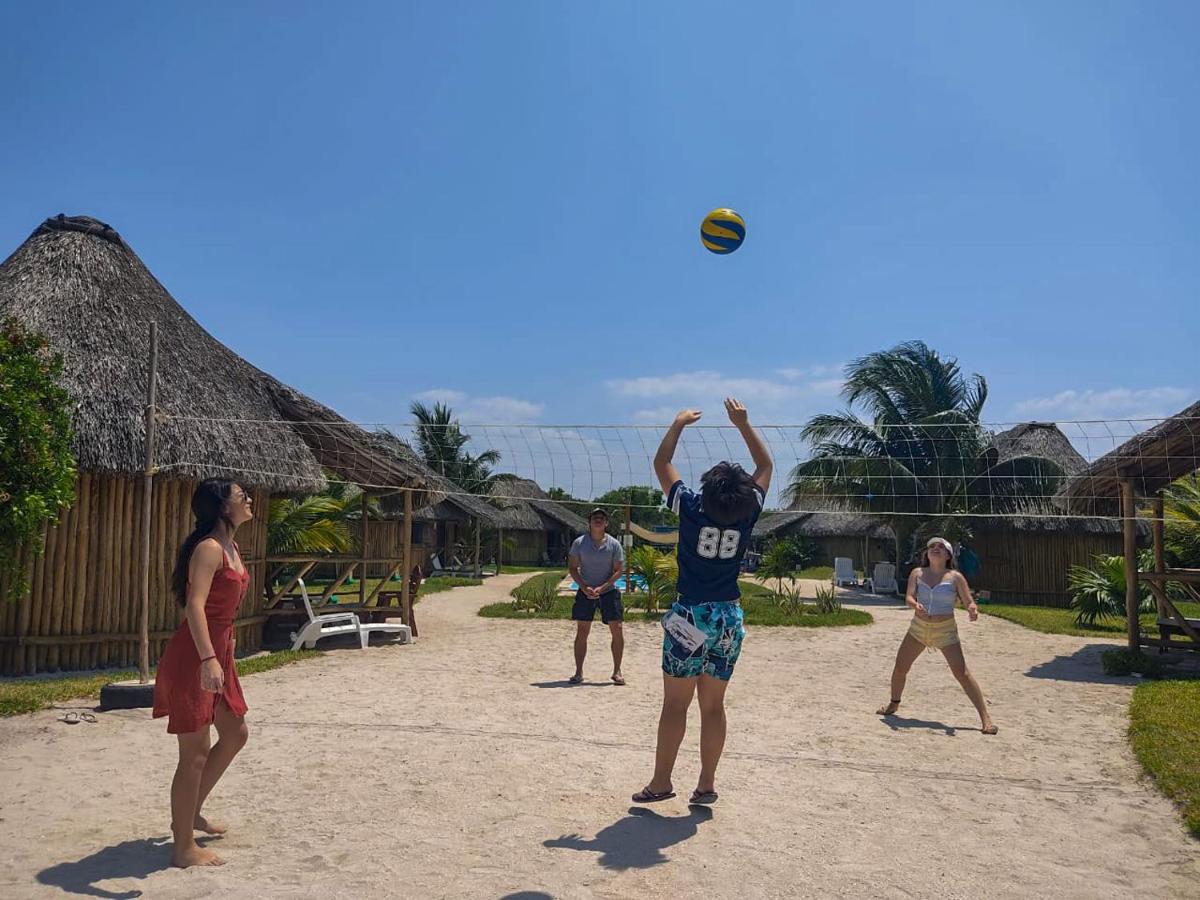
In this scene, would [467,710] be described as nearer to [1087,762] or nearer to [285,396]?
[1087,762]

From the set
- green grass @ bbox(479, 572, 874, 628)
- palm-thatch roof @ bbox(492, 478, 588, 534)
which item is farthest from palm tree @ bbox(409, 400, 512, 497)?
green grass @ bbox(479, 572, 874, 628)

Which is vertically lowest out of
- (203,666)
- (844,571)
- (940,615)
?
(844,571)

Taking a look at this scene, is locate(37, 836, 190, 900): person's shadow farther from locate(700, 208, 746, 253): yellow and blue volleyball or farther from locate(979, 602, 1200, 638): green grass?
locate(979, 602, 1200, 638): green grass

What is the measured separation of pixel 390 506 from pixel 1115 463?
34.0 feet

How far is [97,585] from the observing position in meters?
8.72

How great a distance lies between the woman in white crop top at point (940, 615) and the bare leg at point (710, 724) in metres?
2.82

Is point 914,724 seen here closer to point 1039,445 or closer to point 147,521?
point 147,521

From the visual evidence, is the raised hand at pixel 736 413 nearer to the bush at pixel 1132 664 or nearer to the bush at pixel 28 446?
the bush at pixel 28 446

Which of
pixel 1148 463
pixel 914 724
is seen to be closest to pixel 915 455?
pixel 1148 463

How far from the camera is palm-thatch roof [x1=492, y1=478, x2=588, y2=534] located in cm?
3519

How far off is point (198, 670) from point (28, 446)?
12.3 ft

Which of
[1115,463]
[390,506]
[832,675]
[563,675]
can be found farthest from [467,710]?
[390,506]

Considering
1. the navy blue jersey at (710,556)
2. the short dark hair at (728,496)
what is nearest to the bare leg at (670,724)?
the navy blue jersey at (710,556)

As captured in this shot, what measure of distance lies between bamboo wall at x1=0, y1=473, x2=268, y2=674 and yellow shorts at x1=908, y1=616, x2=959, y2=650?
260 inches
